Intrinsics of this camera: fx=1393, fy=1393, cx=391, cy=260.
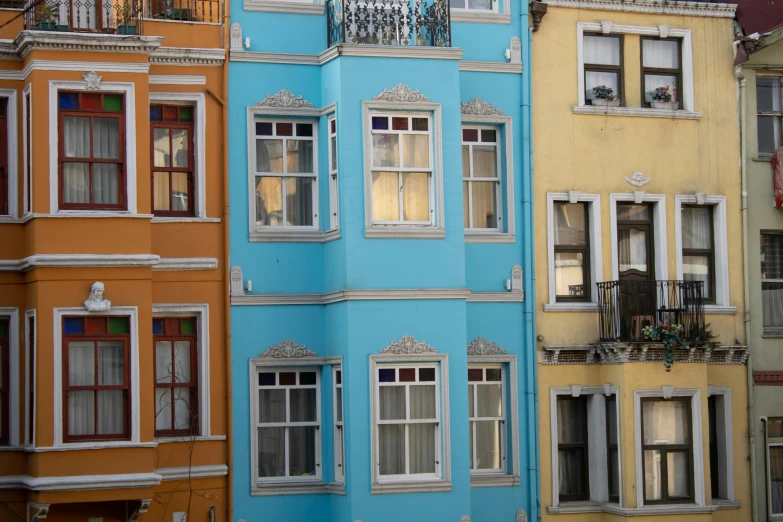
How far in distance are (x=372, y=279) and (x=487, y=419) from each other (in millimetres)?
3136

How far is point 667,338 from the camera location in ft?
70.6

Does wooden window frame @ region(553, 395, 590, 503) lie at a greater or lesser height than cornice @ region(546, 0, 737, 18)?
lesser

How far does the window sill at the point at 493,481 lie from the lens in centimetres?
2144

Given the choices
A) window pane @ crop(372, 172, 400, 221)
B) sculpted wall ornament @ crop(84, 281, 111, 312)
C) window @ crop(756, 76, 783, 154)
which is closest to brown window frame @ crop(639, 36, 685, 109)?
window @ crop(756, 76, 783, 154)

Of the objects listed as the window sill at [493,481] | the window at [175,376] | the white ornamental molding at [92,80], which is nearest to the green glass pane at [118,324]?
the window at [175,376]

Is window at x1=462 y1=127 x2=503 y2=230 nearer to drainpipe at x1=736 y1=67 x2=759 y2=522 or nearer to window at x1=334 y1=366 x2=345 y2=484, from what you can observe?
window at x1=334 y1=366 x2=345 y2=484

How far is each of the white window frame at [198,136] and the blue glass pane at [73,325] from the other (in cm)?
239

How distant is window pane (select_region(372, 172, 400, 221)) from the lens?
20680 millimetres

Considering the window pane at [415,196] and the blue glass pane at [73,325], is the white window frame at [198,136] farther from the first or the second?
the window pane at [415,196]

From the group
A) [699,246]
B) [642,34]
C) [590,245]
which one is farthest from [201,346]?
[642,34]

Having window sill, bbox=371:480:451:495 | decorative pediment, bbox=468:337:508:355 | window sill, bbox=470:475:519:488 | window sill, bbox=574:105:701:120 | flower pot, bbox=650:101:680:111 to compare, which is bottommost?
window sill, bbox=470:475:519:488

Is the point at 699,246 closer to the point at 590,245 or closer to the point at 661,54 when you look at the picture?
the point at 590,245

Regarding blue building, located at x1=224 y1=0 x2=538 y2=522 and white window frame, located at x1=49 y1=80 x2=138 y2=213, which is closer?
white window frame, located at x1=49 y1=80 x2=138 y2=213

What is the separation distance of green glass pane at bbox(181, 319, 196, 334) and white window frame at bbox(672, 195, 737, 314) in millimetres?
7913
